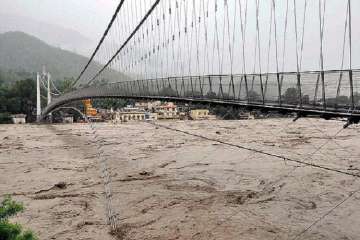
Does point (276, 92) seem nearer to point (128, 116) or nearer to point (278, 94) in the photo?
point (278, 94)

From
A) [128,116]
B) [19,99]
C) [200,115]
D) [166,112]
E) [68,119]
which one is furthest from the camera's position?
[19,99]

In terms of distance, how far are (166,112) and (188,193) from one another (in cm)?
4809

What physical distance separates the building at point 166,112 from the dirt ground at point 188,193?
33538 millimetres

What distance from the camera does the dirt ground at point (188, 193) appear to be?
11539mm

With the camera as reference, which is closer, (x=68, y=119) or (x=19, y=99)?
(x=68, y=119)

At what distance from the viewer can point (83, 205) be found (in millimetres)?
14023

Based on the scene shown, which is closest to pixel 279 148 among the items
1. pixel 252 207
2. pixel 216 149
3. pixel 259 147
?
pixel 259 147

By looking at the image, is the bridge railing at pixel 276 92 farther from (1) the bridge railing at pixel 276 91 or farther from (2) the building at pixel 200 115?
(2) the building at pixel 200 115

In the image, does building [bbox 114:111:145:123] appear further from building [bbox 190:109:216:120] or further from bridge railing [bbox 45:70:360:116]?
bridge railing [bbox 45:70:360:116]

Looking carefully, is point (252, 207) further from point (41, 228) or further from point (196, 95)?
point (41, 228)

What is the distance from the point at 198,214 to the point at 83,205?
3.71 metres

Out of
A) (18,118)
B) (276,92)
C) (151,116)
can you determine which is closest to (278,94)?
(276,92)

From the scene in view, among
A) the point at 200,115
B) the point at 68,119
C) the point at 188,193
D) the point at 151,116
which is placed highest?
the point at 151,116

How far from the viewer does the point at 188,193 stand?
15.3 m
